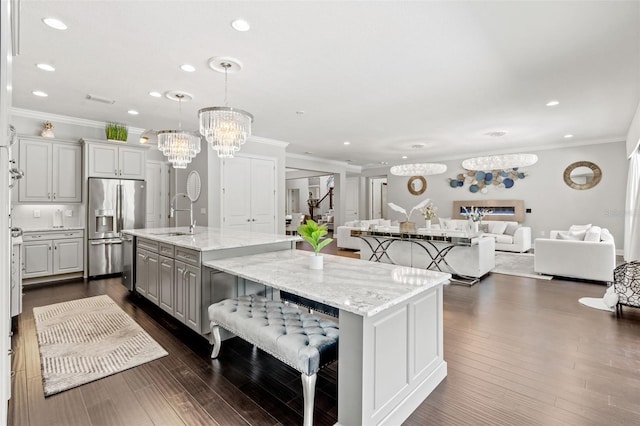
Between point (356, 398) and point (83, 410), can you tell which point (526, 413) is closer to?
point (356, 398)

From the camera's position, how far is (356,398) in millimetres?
1613

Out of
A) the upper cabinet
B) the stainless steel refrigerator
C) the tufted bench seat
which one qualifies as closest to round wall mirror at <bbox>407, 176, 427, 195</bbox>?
the upper cabinet

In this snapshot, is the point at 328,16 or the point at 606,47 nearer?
the point at 328,16

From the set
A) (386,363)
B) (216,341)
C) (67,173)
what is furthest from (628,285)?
(67,173)

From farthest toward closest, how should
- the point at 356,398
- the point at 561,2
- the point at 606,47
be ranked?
the point at 606,47 → the point at 561,2 → the point at 356,398

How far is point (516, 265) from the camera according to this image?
6.29 metres

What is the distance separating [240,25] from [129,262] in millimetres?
3385

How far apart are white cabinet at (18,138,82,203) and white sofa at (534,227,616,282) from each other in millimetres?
8103

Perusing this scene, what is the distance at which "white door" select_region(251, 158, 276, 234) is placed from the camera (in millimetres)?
6891

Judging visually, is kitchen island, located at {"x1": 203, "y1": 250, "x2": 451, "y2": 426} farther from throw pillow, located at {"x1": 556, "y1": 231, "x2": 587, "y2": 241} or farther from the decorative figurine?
the decorative figurine

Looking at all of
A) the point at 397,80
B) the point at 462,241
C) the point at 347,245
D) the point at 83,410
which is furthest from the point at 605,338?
the point at 347,245

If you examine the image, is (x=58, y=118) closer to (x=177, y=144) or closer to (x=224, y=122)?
(x=177, y=144)

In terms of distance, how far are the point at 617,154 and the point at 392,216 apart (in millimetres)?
6361

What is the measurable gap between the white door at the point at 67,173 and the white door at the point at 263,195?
10.1 feet
